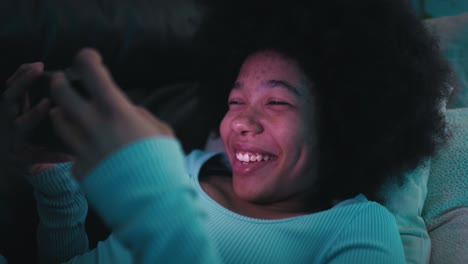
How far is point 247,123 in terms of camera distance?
0.86 m

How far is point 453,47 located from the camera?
145 centimetres

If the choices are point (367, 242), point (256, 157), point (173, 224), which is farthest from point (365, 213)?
point (173, 224)

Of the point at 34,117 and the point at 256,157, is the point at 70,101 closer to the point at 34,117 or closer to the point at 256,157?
the point at 34,117

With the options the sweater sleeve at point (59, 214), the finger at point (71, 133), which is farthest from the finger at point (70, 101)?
the sweater sleeve at point (59, 214)

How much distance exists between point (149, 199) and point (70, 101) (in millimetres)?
119

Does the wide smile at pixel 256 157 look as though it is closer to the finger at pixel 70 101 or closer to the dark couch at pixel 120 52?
the dark couch at pixel 120 52

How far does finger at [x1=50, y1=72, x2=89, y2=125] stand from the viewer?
0.40m

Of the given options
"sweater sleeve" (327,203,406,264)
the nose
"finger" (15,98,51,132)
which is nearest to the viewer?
"finger" (15,98,51,132)

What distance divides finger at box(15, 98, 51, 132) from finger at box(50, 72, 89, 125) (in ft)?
0.52

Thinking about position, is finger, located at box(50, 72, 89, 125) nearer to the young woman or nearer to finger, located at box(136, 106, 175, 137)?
finger, located at box(136, 106, 175, 137)

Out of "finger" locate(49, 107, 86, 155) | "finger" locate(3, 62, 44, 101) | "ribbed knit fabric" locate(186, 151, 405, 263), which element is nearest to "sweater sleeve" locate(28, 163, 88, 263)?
"finger" locate(3, 62, 44, 101)

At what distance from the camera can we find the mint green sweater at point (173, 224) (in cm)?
42

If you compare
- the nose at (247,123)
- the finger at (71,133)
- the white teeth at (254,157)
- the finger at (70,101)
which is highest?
the finger at (70,101)

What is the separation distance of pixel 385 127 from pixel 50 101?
0.66 m
